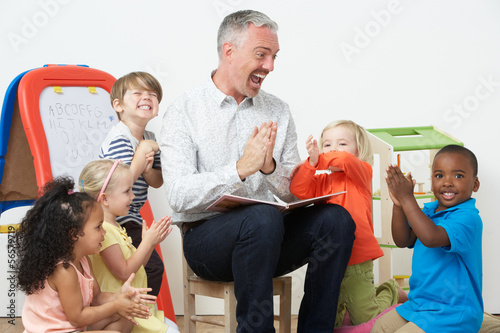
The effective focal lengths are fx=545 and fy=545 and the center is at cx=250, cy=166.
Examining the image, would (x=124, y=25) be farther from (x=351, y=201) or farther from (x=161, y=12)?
(x=351, y=201)

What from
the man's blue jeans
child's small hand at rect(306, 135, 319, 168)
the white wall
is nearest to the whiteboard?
the white wall

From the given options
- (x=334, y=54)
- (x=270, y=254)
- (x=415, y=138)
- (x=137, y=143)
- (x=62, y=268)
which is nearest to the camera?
(x=62, y=268)

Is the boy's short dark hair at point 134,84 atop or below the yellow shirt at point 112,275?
atop

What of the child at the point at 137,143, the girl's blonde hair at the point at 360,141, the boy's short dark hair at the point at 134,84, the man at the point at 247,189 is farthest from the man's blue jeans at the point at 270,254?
the boy's short dark hair at the point at 134,84

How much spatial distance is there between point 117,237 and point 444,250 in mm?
1051

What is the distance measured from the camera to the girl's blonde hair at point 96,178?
5.63 feet

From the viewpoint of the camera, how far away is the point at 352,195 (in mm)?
2131

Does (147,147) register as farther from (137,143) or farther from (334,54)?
(334,54)

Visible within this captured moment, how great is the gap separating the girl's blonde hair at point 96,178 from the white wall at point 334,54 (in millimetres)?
1292

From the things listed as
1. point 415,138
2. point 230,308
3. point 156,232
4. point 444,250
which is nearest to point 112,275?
point 156,232

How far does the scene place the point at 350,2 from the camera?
3.02m

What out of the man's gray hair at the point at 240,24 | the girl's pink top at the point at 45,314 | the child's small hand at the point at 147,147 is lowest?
the girl's pink top at the point at 45,314

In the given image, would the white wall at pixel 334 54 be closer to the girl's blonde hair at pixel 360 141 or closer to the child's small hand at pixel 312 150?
the girl's blonde hair at pixel 360 141

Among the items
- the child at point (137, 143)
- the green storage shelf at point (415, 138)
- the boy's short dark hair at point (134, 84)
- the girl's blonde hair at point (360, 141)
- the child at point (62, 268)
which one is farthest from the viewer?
the green storage shelf at point (415, 138)
